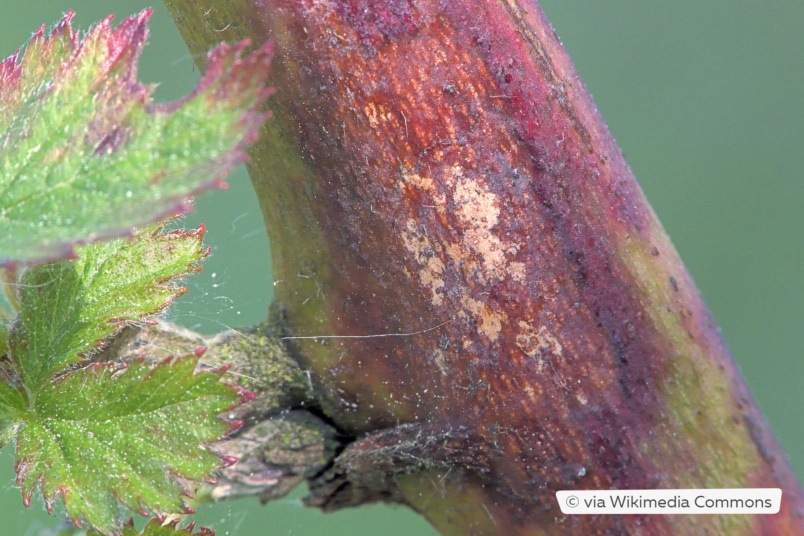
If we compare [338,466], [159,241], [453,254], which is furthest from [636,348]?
[159,241]

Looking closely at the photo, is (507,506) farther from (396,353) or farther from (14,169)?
(14,169)

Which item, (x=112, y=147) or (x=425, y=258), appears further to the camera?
(x=425, y=258)

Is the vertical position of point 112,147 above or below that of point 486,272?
above

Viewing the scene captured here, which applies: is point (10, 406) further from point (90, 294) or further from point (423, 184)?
point (423, 184)

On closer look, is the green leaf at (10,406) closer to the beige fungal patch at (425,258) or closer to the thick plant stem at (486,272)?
the thick plant stem at (486,272)

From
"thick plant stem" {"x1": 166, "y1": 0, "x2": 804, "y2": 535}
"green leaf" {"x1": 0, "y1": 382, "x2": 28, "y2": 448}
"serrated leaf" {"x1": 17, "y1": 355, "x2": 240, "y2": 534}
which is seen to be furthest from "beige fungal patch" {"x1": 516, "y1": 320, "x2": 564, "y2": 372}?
"green leaf" {"x1": 0, "y1": 382, "x2": 28, "y2": 448}

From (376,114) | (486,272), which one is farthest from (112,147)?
(486,272)

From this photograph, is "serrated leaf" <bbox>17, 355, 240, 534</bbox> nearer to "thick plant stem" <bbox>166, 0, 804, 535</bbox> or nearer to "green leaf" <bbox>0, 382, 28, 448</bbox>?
"green leaf" <bbox>0, 382, 28, 448</bbox>

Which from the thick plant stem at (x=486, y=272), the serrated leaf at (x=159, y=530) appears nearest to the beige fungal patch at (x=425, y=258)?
the thick plant stem at (x=486, y=272)
